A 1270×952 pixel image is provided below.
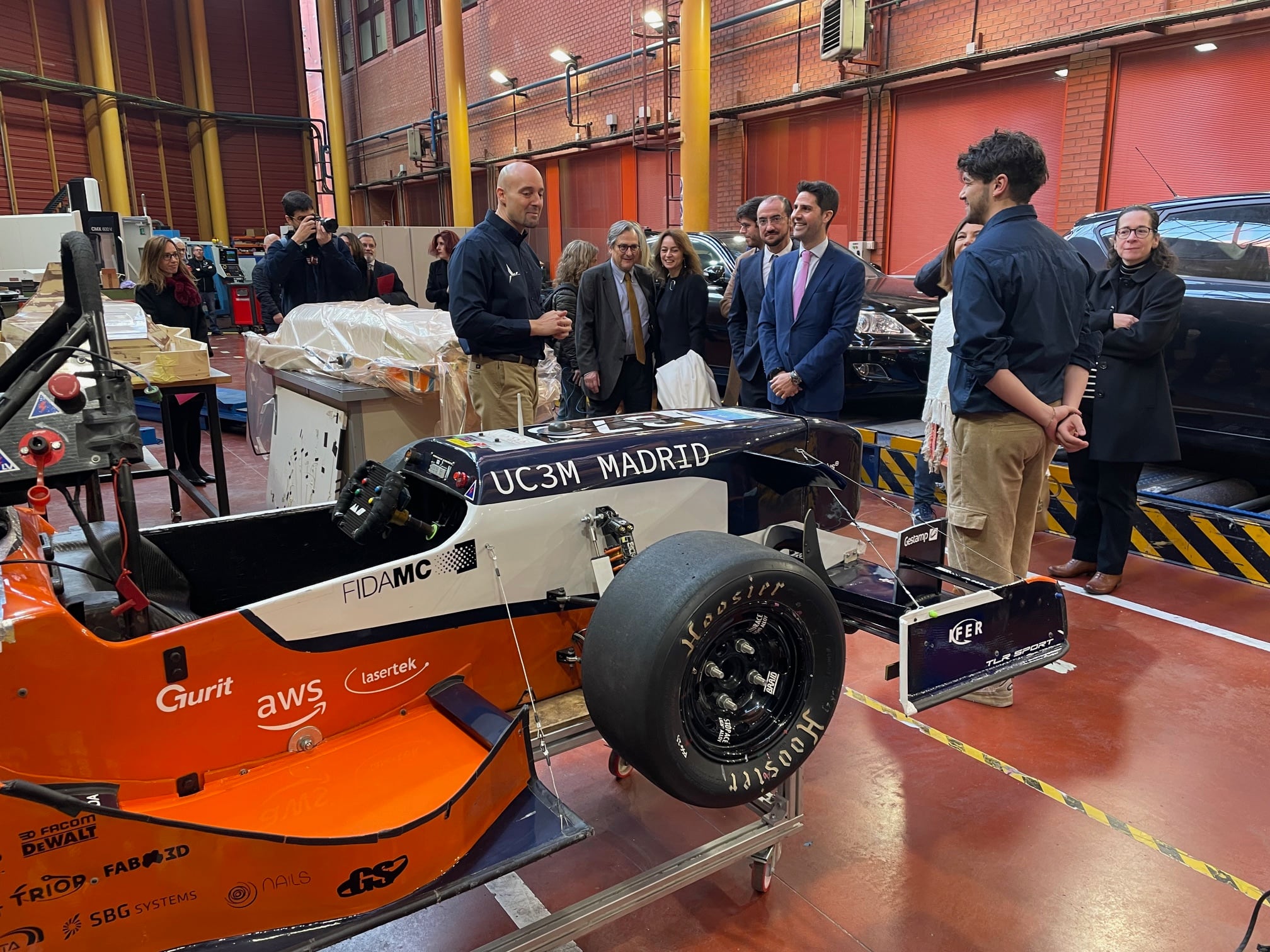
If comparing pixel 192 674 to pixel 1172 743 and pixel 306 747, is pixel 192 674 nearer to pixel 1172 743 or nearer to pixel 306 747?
pixel 306 747

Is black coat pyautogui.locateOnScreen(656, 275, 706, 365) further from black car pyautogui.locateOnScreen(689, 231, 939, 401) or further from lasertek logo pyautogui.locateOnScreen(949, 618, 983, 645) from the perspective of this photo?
lasertek logo pyautogui.locateOnScreen(949, 618, 983, 645)

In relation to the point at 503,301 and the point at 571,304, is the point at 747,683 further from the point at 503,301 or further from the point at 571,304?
the point at 571,304

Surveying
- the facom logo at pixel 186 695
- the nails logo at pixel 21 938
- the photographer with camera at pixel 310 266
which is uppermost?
the photographer with camera at pixel 310 266

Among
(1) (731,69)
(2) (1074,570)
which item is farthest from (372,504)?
(1) (731,69)

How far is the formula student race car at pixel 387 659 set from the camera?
170 cm

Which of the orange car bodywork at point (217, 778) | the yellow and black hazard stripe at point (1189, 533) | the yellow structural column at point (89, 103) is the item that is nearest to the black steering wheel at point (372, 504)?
the orange car bodywork at point (217, 778)

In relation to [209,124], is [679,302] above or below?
below

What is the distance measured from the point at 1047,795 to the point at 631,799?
1.33 m

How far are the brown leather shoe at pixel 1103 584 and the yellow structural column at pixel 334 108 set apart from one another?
22.2 m

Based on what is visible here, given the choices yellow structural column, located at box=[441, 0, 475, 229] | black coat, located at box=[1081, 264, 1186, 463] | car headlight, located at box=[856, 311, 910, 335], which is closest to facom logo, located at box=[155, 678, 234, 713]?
black coat, located at box=[1081, 264, 1186, 463]

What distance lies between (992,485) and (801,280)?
1689mm

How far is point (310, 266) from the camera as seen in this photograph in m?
6.69

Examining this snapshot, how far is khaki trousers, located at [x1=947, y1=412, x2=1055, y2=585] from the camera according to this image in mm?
3135

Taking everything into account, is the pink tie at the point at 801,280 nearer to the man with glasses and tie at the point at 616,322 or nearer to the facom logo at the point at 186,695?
the man with glasses and tie at the point at 616,322
